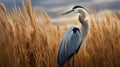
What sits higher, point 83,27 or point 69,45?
point 83,27

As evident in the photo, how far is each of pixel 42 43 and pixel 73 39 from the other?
41 centimetres

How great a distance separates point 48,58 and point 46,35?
0.26 meters

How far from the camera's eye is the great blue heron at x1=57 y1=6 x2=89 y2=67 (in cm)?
304

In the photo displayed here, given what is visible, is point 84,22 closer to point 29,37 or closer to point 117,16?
point 117,16

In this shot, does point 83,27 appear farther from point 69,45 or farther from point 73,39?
point 69,45

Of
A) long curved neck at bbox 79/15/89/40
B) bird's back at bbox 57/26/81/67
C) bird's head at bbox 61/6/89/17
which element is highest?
bird's head at bbox 61/6/89/17

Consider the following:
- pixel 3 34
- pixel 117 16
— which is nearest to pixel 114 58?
pixel 117 16

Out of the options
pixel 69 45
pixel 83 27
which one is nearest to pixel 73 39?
pixel 69 45

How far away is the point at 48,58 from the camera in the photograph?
3.02 meters

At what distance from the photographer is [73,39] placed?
10.8 ft

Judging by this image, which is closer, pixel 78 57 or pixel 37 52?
pixel 37 52

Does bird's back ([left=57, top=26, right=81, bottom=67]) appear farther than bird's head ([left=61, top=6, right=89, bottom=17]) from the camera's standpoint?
No

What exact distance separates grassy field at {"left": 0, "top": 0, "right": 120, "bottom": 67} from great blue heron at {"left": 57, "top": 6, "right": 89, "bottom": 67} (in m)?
0.11

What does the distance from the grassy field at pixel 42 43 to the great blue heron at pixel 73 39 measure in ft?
0.38
